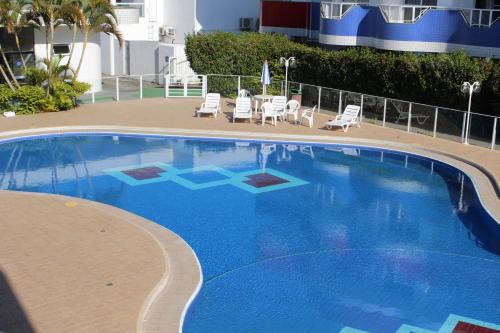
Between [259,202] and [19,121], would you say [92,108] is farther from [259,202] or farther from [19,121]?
[259,202]

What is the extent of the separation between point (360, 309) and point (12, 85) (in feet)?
62.3

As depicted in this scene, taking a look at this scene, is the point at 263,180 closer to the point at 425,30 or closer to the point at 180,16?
the point at 425,30

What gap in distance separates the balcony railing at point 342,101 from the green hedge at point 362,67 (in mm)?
1166

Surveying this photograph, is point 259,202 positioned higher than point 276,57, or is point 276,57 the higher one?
point 276,57

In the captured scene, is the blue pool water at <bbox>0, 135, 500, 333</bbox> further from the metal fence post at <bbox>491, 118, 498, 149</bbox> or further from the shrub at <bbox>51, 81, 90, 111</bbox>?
the shrub at <bbox>51, 81, 90, 111</bbox>

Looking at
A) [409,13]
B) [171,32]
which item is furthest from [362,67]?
[171,32]

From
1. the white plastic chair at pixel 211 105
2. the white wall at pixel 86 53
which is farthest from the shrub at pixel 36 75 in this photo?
the white plastic chair at pixel 211 105

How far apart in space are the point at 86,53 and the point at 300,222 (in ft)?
57.6

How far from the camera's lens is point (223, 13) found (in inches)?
1487

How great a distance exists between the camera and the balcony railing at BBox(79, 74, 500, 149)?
21516 mm

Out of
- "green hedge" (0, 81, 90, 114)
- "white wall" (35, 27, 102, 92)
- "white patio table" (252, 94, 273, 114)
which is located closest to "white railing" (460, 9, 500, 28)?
"white patio table" (252, 94, 273, 114)

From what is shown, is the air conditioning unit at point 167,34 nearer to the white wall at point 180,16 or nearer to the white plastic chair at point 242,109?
the white wall at point 180,16

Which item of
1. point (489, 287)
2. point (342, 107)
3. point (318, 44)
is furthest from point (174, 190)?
point (318, 44)

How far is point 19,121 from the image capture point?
23.6 metres
